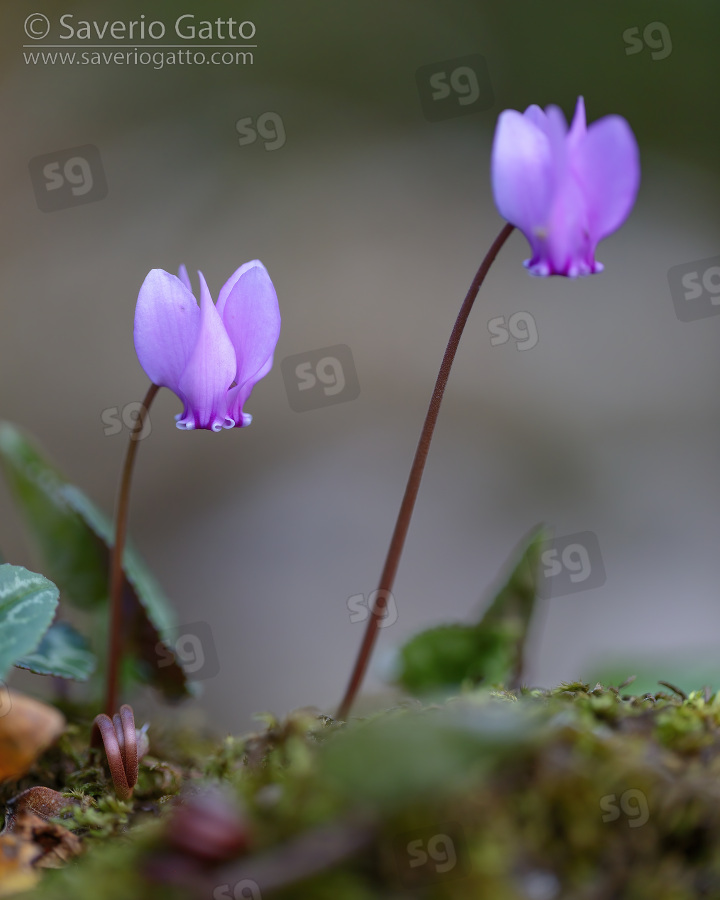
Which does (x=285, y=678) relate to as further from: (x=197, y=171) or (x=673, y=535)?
(x=197, y=171)

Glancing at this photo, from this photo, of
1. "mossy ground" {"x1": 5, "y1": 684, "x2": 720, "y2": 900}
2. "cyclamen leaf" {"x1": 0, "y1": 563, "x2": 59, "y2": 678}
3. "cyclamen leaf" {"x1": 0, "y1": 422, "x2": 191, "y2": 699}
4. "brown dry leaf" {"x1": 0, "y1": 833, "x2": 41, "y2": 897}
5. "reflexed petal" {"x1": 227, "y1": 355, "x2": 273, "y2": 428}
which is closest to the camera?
"mossy ground" {"x1": 5, "y1": 684, "x2": 720, "y2": 900}

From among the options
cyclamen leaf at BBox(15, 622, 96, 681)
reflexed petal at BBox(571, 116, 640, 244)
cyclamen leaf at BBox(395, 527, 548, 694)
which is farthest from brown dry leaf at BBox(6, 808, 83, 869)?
reflexed petal at BBox(571, 116, 640, 244)

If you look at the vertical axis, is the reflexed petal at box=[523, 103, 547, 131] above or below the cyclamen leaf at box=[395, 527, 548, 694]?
above

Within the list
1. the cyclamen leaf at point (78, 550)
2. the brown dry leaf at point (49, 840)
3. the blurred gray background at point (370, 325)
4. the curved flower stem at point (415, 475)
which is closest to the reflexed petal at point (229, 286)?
the curved flower stem at point (415, 475)

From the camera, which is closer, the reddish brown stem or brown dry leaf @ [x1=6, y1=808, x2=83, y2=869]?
brown dry leaf @ [x1=6, y1=808, x2=83, y2=869]

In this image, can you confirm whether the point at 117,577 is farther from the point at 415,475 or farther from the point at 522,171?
the point at 522,171

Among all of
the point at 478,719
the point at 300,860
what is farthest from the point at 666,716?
the point at 300,860

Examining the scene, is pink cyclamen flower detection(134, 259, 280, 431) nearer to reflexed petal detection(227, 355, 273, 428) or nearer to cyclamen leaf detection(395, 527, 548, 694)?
reflexed petal detection(227, 355, 273, 428)
